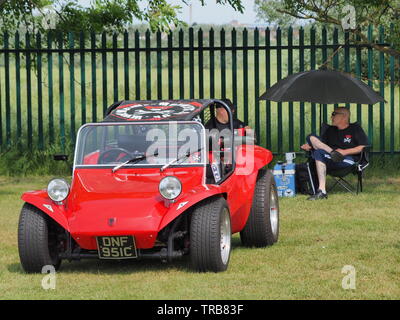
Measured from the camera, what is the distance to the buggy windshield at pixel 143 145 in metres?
8.59

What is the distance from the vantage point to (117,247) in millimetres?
7820

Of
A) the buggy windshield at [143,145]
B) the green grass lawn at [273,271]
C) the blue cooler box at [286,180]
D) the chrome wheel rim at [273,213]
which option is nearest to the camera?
the green grass lawn at [273,271]

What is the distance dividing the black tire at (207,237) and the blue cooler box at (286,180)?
17.4 feet

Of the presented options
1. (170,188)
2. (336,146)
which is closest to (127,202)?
(170,188)

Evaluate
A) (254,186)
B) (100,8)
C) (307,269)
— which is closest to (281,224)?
(254,186)

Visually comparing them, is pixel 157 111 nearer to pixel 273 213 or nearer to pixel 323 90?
pixel 273 213

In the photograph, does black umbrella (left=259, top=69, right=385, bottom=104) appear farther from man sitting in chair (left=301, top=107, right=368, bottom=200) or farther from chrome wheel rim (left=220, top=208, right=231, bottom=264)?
chrome wheel rim (left=220, top=208, right=231, bottom=264)

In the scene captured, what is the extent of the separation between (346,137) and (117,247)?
627 cm

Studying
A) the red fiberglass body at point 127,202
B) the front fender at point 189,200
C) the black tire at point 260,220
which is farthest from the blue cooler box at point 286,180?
the front fender at point 189,200

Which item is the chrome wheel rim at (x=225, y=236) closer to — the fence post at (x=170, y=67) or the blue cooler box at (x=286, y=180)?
the blue cooler box at (x=286, y=180)

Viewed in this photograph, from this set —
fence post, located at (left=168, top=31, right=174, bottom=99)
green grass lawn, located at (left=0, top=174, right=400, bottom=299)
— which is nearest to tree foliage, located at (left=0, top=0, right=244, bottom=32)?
fence post, located at (left=168, top=31, right=174, bottom=99)

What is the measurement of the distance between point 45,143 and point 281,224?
798cm

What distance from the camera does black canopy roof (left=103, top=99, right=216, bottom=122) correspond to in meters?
8.87

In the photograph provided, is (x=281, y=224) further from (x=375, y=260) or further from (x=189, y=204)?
(x=189, y=204)
